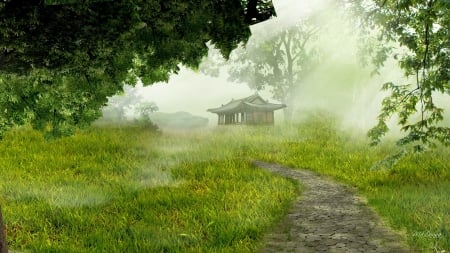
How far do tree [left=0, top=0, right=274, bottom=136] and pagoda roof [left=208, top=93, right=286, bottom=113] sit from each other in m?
38.6

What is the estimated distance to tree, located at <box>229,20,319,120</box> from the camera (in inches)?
1686

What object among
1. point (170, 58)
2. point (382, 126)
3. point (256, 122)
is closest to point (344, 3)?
point (382, 126)

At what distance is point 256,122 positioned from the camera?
44.2 m

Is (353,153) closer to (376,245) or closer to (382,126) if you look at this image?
(382,126)

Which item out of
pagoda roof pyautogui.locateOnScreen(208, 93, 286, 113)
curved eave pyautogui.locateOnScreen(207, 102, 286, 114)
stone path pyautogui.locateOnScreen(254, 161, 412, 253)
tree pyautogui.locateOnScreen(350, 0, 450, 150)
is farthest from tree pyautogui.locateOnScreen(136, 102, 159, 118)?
stone path pyautogui.locateOnScreen(254, 161, 412, 253)

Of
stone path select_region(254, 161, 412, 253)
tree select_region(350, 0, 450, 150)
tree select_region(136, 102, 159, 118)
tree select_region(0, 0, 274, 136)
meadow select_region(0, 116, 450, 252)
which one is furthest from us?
tree select_region(136, 102, 159, 118)

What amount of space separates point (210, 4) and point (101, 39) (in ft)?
4.91

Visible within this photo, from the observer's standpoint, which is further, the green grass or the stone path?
the green grass

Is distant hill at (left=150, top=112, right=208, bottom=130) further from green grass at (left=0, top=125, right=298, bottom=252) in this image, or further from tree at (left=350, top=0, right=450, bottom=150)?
tree at (left=350, top=0, right=450, bottom=150)

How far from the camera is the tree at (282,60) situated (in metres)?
42.8

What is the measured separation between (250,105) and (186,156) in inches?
971

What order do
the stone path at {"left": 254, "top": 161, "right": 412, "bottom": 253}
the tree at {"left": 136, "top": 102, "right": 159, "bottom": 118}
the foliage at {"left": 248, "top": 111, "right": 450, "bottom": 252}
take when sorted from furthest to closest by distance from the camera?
the tree at {"left": 136, "top": 102, "right": 159, "bottom": 118} → the foliage at {"left": 248, "top": 111, "right": 450, "bottom": 252} → the stone path at {"left": 254, "top": 161, "right": 412, "bottom": 253}

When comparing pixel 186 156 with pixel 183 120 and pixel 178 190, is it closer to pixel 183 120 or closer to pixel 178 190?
pixel 178 190

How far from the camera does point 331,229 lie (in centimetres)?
1065
